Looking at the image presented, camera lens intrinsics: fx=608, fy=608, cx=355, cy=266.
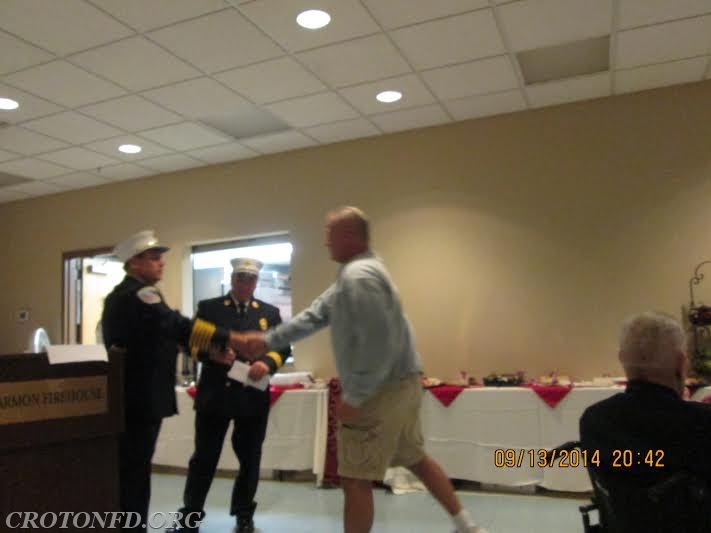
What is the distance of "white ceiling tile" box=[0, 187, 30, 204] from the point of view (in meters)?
6.21

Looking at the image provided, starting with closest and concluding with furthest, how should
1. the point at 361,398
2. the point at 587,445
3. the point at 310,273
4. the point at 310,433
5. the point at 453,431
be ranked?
the point at 587,445
the point at 361,398
the point at 453,431
the point at 310,433
the point at 310,273

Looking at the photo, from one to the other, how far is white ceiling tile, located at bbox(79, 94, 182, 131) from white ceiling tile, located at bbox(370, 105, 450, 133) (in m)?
1.50

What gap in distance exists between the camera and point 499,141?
178 inches

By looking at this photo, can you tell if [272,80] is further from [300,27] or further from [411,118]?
[411,118]

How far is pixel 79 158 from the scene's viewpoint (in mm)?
5215

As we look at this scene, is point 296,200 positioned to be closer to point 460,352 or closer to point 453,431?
point 460,352

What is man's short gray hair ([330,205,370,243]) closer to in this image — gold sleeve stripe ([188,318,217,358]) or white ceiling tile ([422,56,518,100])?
gold sleeve stripe ([188,318,217,358])

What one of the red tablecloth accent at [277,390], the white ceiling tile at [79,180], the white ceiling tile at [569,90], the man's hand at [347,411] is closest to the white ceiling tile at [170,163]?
the white ceiling tile at [79,180]

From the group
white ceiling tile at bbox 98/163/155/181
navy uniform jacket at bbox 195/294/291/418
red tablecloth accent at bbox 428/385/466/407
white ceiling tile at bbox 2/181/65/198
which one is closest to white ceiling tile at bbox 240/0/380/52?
navy uniform jacket at bbox 195/294/291/418

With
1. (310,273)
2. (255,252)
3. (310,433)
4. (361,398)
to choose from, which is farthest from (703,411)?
(255,252)

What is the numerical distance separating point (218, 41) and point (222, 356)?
1.71m

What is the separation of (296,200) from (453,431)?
2.35 m

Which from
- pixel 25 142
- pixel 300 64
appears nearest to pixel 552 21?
pixel 300 64

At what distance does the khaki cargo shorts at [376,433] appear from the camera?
2074 millimetres
